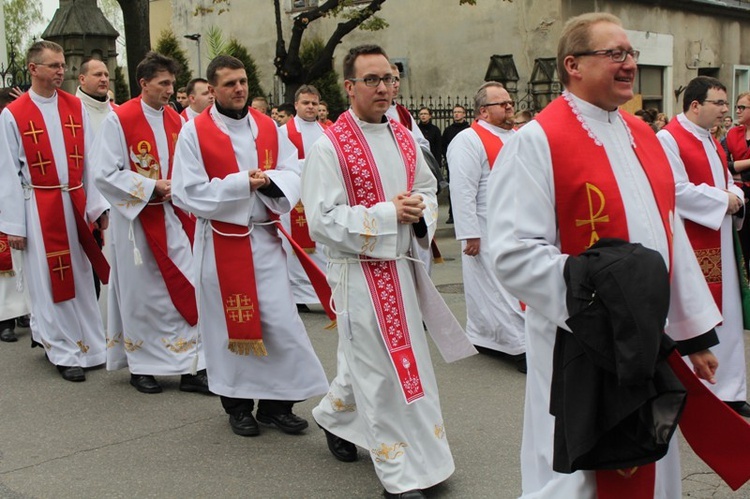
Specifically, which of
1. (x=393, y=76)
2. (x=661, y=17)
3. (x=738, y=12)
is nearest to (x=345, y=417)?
(x=393, y=76)

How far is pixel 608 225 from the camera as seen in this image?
3197mm

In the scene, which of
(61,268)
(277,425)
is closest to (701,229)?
(277,425)

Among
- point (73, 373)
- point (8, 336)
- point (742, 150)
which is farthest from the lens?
point (742, 150)

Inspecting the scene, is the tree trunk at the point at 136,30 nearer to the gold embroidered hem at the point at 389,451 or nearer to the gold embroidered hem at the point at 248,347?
the gold embroidered hem at the point at 248,347

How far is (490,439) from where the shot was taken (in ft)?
17.7

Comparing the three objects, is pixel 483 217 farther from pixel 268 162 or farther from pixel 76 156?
pixel 76 156

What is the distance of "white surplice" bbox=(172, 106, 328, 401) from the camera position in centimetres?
558

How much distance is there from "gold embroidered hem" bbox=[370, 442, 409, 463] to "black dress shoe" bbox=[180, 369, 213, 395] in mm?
2334

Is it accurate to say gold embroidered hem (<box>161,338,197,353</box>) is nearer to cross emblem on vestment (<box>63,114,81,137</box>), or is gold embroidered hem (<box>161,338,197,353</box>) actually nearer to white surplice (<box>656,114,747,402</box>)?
cross emblem on vestment (<box>63,114,81,137</box>)

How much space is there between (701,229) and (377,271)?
2.41 m

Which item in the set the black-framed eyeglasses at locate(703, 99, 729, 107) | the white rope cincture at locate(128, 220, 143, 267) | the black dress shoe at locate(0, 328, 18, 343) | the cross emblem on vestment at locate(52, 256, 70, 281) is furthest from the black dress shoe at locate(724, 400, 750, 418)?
the black dress shoe at locate(0, 328, 18, 343)

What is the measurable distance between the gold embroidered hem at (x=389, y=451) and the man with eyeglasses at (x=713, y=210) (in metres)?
2.35

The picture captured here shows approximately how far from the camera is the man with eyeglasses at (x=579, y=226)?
10.1 ft

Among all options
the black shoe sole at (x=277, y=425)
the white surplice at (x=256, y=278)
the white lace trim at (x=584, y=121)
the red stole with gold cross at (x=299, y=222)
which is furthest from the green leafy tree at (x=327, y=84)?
the white lace trim at (x=584, y=121)
